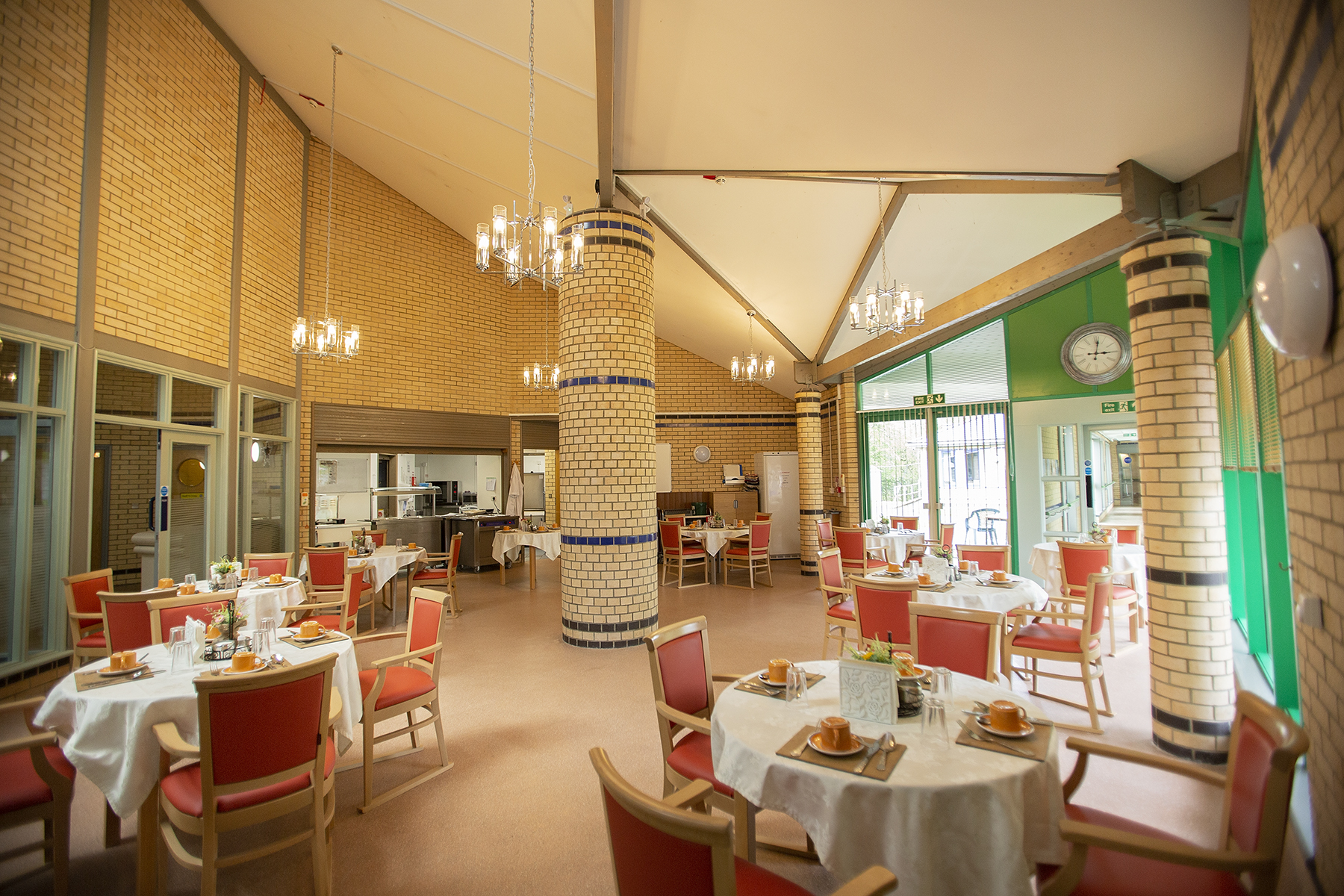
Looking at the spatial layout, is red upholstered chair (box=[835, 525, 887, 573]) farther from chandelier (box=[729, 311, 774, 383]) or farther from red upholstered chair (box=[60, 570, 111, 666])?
red upholstered chair (box=[60, 570, 111, 666])

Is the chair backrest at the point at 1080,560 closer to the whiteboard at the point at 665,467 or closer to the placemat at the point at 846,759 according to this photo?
the placemat at the point at 846,759

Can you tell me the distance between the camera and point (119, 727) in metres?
2.36

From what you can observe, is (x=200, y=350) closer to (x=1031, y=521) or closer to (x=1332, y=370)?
(x=1332, y=370)

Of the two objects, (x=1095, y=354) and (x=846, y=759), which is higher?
(x=1095, y=354)

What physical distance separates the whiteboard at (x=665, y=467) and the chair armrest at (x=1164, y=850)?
10669mm

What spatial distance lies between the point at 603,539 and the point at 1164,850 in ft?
15.1

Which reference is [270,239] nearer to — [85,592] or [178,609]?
[85,592]

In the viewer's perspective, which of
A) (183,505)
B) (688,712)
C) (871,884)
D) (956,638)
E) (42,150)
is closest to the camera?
(871,884)

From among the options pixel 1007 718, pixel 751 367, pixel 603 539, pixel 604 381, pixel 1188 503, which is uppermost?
pixel 751 367

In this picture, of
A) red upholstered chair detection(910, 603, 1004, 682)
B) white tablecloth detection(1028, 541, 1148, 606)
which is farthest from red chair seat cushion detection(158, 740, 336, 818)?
white tablecloth detection(1028, 541, 1148, 606)

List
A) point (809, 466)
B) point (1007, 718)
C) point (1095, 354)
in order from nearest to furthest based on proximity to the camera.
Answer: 1. point (1007, 718)
2. point (1095, 354)
3. point (809, 466)

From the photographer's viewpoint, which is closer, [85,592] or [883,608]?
[883,608]

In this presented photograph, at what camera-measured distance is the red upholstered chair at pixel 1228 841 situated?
1426 millimetres

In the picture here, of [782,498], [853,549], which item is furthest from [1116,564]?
[782,498]
